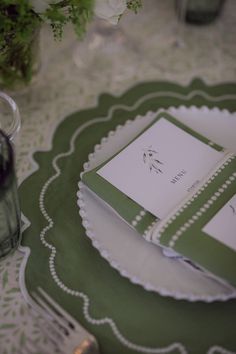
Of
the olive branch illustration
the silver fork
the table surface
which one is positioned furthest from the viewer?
the table surface

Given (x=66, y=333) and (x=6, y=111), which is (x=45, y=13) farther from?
(x=66, y=333)

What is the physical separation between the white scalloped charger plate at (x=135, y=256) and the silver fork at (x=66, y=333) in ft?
0.28

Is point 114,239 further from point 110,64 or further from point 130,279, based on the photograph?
point 110,64

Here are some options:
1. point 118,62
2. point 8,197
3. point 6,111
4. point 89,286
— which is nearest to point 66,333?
point 89,286

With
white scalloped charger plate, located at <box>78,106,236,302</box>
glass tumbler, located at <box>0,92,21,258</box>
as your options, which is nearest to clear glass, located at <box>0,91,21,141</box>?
glass tumbler, located at <box>0,92,21,258</box>

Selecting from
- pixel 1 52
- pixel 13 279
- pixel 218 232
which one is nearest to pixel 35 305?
pixel 13 279

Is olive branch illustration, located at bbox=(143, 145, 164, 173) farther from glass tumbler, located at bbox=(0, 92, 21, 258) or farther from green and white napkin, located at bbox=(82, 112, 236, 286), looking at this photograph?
glass tumbler, located at bbox=(0, 92, 21, 258)

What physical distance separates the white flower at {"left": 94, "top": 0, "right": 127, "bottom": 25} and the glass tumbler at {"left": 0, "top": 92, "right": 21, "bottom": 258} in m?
0.19

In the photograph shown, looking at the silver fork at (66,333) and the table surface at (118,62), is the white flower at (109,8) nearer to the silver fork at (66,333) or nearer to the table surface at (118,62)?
the table surface at (118,62)

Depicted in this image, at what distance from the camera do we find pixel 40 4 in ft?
2.03

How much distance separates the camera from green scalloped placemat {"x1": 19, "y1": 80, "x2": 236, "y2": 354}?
1.91 ft

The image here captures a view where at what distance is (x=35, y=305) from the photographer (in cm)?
61

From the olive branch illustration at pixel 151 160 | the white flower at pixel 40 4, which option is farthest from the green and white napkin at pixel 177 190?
the white flower at pixel 40 4

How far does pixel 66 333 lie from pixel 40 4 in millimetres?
414
